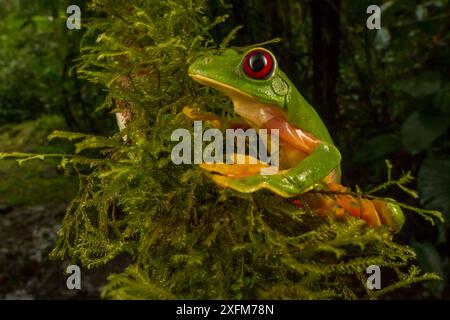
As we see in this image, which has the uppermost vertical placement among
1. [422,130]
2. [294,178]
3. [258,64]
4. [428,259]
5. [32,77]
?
[32,77]

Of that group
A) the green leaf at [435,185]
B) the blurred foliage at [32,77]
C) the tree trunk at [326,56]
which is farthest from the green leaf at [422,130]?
the blurred foliage at [32,77]

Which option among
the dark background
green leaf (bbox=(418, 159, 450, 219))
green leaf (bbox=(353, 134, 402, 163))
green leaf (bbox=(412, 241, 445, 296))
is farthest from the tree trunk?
green leaf (bbox=(412, 241, 445, 296))

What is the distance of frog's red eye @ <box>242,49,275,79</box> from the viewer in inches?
37.1

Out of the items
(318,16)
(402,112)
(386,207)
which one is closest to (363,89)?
(402,112)

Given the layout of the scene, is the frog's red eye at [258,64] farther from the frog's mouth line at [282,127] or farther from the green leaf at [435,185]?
the green leaf at [435,185]

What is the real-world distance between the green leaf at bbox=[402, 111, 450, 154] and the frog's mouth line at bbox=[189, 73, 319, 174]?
173 centimetres

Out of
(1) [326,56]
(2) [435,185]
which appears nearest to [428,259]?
(2) [435,185]

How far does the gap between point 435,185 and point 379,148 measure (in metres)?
0.51

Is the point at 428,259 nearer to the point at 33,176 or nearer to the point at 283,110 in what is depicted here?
the point at 283,110

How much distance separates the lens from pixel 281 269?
79cm

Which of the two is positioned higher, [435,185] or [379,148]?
[379,148]

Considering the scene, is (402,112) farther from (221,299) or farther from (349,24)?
(221,299)

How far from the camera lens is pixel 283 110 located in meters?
1.05

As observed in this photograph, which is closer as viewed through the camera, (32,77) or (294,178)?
(294,178)
